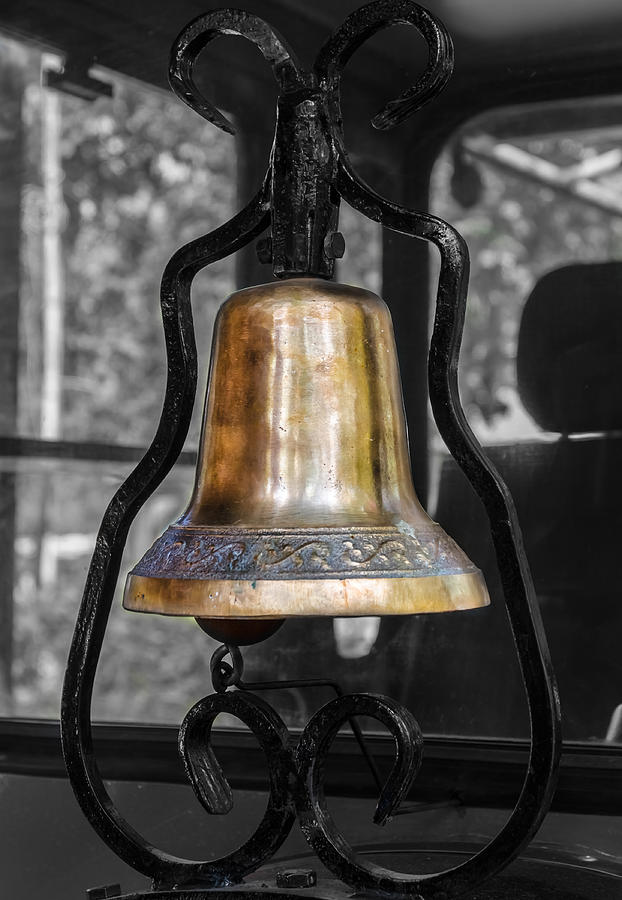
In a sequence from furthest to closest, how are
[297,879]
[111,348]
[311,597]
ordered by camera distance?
[111,348] → [297,879] → [311,597]

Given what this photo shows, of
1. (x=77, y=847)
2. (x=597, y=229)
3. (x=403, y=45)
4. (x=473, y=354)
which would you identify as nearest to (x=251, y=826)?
(x=77, y=847)

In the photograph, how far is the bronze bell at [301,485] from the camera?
1074 mm

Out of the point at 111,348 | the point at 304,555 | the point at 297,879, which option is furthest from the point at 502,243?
the point at 297,879

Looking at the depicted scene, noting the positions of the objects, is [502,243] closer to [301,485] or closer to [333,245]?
[333,245]

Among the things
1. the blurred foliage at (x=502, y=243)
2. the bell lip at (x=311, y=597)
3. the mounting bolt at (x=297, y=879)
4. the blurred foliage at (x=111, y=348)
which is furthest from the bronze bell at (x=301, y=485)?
the blurred foliage at (x=111, y=348)

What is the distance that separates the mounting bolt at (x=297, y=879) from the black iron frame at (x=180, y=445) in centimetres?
3

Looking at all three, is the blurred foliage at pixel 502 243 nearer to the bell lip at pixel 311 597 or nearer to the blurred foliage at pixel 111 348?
the blurred foliage at pixel 111 348

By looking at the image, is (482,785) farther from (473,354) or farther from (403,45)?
(403,45)

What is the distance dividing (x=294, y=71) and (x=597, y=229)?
517mm

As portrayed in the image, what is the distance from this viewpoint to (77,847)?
5.35 ft

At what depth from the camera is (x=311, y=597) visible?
105cm

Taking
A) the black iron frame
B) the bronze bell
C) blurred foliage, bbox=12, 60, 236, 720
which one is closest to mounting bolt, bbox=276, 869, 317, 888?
the black iron frame

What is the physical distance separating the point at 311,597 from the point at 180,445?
286 millimetres

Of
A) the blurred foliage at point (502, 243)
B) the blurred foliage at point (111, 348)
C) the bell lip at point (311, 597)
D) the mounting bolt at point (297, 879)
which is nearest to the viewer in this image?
the bell lip at point (311, 597)
